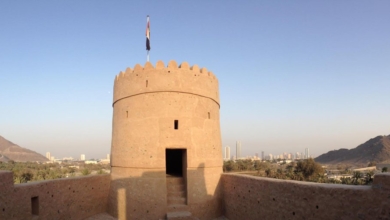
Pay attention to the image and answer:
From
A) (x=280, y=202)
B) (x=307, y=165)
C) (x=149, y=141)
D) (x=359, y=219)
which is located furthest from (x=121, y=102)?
(x=307, y=165)

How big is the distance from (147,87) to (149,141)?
205 centimetres

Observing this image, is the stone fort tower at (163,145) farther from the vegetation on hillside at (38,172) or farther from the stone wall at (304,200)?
the vegetation on hillside at (38,172)

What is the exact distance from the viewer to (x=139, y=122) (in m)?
9.77

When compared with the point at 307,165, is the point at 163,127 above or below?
above

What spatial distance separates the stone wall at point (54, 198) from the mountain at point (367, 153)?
72181mm

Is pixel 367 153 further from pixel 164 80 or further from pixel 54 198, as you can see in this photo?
pixel 54 198

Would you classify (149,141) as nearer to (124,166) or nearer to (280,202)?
(124,166)

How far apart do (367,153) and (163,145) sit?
85.9 metres

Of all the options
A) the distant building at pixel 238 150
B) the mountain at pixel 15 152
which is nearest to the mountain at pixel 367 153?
the distant building at pixel 238 150

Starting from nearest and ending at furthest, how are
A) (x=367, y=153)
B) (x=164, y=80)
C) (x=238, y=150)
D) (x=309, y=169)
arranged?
(x=164, y=80) → (x=309, y=169) → (x=367, y=153) → (x=238, y=150)

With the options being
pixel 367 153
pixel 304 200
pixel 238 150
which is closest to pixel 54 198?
pixel 304 200

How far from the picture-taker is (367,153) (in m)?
76.9

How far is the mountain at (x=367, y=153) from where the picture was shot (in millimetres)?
68525

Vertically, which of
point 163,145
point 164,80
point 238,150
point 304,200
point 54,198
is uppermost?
point 164,80
